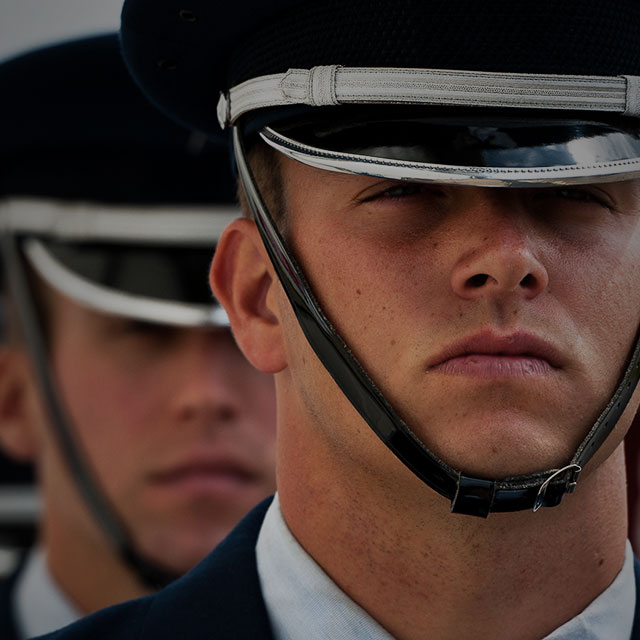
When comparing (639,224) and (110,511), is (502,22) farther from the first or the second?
(110,511)

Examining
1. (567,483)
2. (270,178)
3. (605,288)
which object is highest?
(270,178)

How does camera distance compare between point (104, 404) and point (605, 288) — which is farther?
point (104, 404)

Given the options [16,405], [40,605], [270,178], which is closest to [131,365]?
[16,405]

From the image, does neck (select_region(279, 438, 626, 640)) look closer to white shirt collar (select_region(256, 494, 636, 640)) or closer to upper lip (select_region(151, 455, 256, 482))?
white shirt collar (select_region(256, 494, 636, 640))

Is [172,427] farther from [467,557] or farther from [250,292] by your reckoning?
[467,557]

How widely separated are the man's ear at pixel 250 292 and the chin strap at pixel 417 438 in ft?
0.52

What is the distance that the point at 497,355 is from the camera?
2.41 meters

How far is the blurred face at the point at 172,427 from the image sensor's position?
4.80 m

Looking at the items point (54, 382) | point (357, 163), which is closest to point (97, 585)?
point (54, 382)

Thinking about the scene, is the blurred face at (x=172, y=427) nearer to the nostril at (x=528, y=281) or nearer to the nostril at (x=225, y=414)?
the nostril at (x=225, y=414)

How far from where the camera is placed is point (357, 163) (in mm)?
2508

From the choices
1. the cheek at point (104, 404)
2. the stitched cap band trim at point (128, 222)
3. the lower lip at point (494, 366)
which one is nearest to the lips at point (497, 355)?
the lower lip at point (494, 366)

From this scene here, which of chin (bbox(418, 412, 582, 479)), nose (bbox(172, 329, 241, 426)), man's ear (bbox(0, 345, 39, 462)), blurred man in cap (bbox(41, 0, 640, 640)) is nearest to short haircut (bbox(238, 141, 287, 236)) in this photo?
blurred man in cap (bbox(41, 0, 640, 640))

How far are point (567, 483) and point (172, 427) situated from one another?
2537 millimetres
